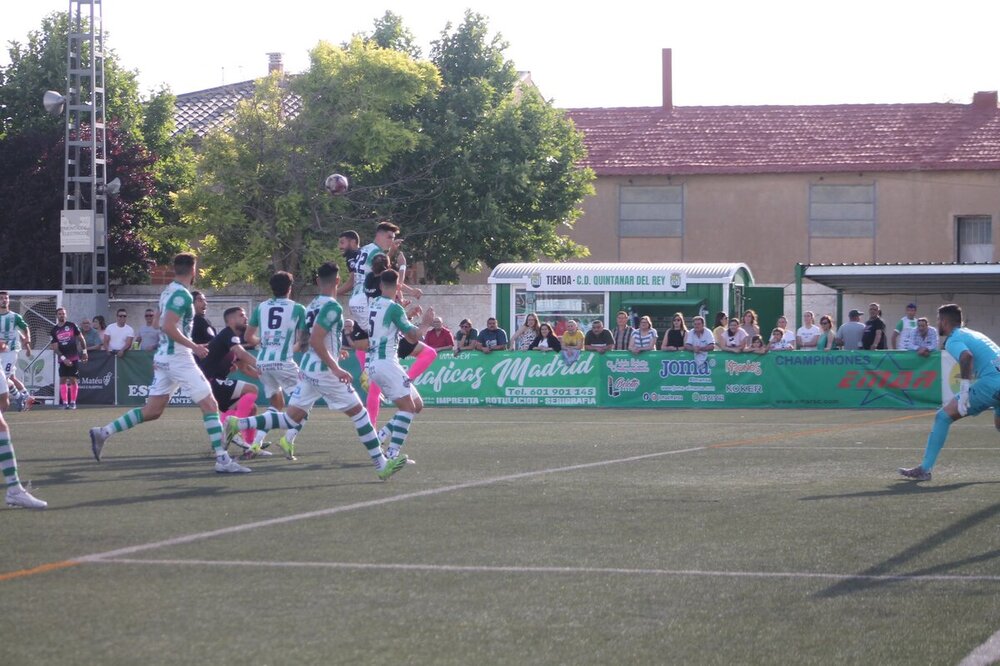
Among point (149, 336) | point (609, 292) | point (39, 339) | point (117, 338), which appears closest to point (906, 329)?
point (609, 292)

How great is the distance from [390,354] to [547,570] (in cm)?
555

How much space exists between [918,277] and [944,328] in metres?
19.9

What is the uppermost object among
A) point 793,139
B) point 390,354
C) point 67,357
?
point 793,139

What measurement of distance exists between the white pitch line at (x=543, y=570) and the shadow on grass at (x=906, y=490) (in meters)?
3.40

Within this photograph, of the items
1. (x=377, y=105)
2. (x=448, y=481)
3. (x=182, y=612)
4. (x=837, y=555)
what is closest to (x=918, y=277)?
(x=377, y=105)

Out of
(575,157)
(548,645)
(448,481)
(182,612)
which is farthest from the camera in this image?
(575,157)

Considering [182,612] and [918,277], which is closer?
[182,612]

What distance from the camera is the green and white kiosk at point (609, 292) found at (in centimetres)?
3309

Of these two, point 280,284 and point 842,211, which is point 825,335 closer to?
point 280,284

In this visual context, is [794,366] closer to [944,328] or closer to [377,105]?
[944,328]

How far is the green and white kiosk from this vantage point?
33.1m

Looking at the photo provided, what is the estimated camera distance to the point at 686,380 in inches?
1051

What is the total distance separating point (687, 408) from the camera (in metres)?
26.5

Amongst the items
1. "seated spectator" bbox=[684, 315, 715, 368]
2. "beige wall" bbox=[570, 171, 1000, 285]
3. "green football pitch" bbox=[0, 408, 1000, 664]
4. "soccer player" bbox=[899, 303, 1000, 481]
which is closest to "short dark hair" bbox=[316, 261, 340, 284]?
"green football pitch" bbox=[0, 408, 1000, 664]
